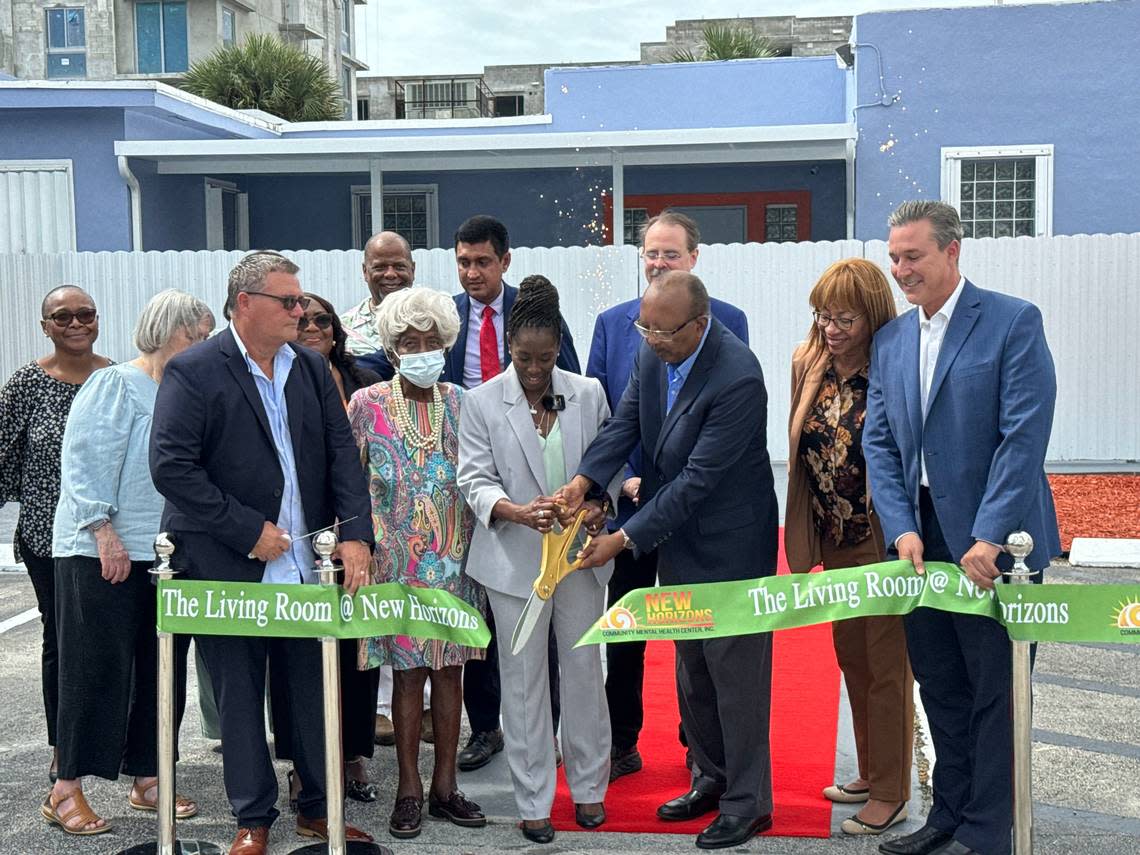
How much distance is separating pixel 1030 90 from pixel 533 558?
14245 mm

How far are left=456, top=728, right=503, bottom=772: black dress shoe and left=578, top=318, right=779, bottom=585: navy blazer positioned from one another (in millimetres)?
1355

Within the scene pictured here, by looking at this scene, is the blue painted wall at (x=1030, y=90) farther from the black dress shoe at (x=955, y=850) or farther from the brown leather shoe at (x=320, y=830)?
the brown leather shoe at (x=320, y=830)

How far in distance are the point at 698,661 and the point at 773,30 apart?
4350cm

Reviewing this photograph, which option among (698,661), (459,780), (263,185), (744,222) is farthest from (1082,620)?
(263,185)

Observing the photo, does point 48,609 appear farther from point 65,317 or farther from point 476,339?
point 476,339

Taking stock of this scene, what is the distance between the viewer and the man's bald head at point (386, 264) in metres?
6.40

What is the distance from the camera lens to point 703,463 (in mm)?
4695

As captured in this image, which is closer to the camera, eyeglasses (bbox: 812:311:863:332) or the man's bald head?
eyeglasses (bbox: 812:311:863:332)

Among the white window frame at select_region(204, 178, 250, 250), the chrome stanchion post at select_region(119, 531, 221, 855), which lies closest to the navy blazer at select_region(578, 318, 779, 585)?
the chrome stanchion post at select_region(119, 531, 221, 855)

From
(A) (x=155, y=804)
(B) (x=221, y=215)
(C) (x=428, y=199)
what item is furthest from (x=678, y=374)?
(B) (x=221, y=215)

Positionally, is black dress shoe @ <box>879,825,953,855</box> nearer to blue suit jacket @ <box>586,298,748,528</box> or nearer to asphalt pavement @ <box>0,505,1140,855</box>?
asphalt pavement @ <box>0,505,1140,855</box>

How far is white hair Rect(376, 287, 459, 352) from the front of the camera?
16.5ft

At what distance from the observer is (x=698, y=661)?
5.01 m

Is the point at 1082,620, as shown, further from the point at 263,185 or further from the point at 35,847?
the point at 263,185
